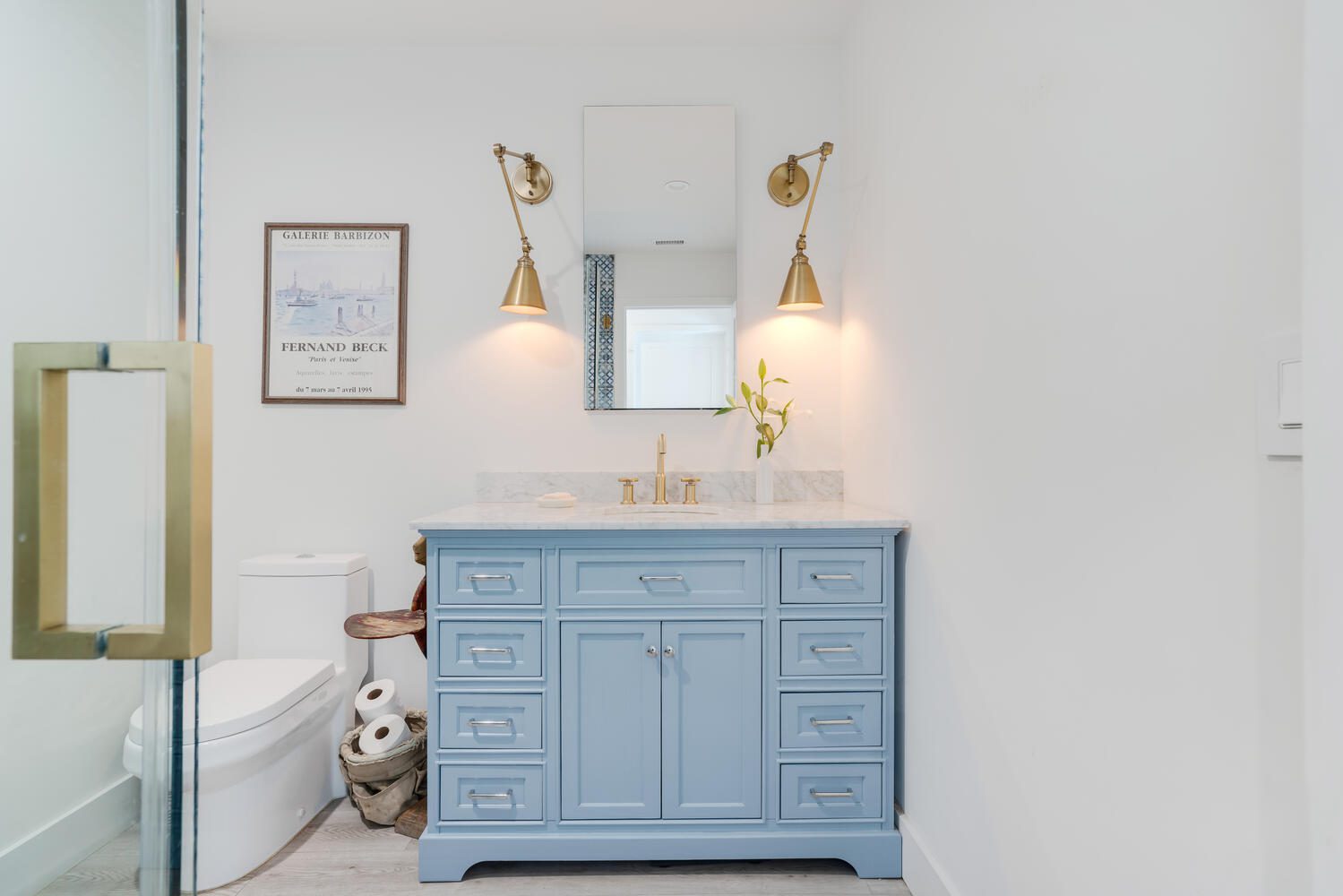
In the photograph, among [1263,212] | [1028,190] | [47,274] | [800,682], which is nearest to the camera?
[47,274]

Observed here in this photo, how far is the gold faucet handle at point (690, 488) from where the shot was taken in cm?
231

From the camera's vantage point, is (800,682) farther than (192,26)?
Yes

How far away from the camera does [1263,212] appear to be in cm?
74

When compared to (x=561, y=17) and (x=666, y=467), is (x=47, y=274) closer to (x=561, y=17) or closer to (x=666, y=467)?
(x=666, y=467)

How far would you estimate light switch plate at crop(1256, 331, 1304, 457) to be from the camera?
0.69 metres

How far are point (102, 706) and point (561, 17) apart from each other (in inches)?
93.5

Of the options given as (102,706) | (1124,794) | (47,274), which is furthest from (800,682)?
(47,274)

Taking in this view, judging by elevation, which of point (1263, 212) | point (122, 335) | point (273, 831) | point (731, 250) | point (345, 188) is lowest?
point (273, 831)

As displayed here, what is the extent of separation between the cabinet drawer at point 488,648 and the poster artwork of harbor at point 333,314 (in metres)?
1.03

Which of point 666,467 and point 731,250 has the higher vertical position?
point 731,250

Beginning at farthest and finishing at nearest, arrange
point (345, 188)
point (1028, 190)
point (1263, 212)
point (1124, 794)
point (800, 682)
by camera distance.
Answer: point (345, 188) → point (800, 682) → point (1028, 190) → point (1124, 794) → point (1263, 212)

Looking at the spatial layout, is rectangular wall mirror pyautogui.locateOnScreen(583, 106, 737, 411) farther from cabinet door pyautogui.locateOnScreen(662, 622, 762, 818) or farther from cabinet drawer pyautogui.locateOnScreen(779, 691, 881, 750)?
cabinet drawer pyautogui.locateOnScreen(779, 691, 881, 750)

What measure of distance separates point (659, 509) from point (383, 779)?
117 cm

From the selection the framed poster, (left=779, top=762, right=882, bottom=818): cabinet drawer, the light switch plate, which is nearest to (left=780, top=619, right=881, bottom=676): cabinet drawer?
(left=779, top=762, right=882, bottom=818): cabinet drawer
